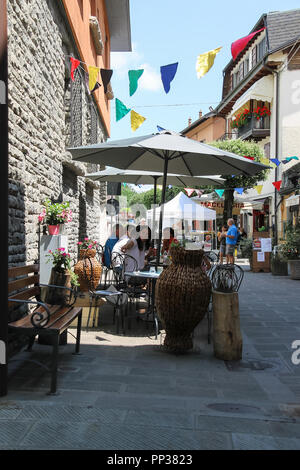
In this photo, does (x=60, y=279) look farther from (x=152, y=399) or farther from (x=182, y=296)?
(x=152, y=399)

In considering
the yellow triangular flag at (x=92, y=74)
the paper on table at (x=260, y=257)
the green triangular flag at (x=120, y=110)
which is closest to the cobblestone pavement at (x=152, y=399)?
the green triangular flag at (x=120, y=110)

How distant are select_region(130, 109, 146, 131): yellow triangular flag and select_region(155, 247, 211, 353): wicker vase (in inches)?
190

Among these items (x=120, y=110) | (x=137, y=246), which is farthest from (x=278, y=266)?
(x=137, y=246)

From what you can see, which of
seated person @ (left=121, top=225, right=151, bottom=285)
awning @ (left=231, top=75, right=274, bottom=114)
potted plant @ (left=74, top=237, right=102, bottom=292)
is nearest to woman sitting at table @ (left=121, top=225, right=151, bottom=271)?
seated person @ (left=121, top=225, right=151, bottom=285)

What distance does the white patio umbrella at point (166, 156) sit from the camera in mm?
5250

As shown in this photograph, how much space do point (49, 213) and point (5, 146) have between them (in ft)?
10.2

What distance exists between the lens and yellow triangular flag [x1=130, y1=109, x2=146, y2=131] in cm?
880

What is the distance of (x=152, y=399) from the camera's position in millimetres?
3316

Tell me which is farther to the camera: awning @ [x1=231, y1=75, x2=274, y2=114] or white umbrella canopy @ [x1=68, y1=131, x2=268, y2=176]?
awning @ [x1=231, y1=75, x2=274, y2=114]

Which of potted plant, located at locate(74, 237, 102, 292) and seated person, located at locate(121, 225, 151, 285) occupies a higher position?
seated person, located at locate(121, 225, 151, 285)

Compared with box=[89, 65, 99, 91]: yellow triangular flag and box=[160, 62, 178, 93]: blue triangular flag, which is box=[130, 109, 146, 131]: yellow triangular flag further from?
box=[160, 62, 178, 93]: blue triangular flag

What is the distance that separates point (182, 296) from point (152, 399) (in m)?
1.41

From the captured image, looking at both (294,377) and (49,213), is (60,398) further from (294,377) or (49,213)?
(49,213)

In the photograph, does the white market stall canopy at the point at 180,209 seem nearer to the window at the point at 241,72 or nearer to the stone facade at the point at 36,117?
the stone facade at the point at 36,117
